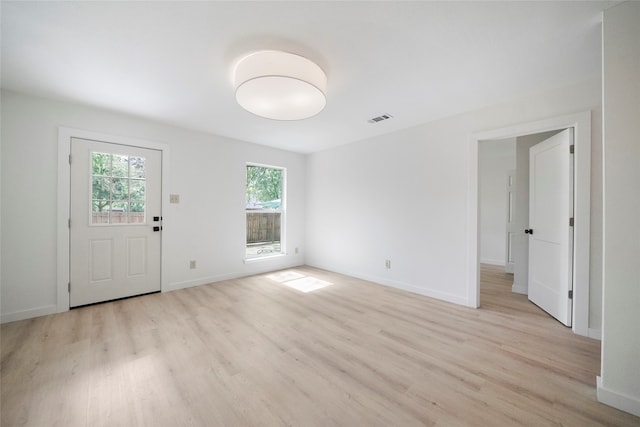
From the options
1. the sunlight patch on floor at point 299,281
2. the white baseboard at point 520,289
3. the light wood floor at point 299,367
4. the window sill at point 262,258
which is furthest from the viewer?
the window sill at point 262,258

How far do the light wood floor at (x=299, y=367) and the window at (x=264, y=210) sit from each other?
1.97 m

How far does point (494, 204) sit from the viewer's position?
5.62 meters

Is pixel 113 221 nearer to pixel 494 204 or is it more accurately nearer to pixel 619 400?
pixel 619 400

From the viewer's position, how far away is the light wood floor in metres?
1.39

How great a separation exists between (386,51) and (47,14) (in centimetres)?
234

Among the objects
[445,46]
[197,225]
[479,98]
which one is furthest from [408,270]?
[197,225]

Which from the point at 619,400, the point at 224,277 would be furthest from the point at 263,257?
the point at 619,400

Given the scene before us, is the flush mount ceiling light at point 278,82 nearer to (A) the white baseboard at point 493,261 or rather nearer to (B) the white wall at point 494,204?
(B) the white wall at point 494,204

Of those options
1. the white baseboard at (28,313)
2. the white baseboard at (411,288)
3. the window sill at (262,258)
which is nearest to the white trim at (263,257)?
the window sill at (262,258)

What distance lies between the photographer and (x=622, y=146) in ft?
4.78

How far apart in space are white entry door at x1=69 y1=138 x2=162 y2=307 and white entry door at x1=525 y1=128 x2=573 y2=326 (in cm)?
502

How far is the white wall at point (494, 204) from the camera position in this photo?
17.7 ft

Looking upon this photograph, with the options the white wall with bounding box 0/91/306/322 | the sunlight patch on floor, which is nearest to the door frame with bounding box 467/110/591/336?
the sunlight patch on floor

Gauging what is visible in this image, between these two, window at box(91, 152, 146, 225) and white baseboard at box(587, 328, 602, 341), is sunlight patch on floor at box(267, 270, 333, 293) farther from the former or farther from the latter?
white baseboard at box(587, 328, 602, 341)
